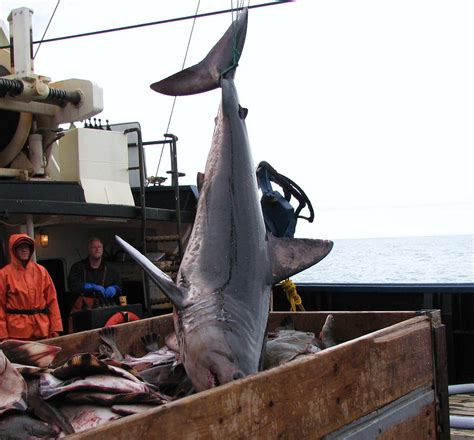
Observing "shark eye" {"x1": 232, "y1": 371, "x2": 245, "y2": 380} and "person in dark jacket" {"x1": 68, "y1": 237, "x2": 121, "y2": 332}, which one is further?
"person in dark jacket" {"x1": 68, "y1": 237, "x2": 121, "y2": 332}

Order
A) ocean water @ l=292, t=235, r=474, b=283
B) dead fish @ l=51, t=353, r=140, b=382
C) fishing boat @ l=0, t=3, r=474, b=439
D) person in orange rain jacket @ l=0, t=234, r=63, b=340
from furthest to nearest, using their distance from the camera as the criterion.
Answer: ocean water @ l=292, t=235, r=474, b=283, person in orange rain jacket @ l=0, t=234, r=63, b=340, dead fish @ l=51, t=353, r=140, b=382, fishing boat @ l=0, t=3, r=474, b=439

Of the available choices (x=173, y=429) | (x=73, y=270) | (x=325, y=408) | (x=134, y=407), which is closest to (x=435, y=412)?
(x=325, y=408)

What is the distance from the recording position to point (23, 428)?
7.48 feet

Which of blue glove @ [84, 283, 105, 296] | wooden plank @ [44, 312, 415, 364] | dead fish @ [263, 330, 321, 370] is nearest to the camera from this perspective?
dead fish @ [263, 330, 321, 370]

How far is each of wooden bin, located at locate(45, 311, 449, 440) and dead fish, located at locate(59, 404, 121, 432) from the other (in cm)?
48

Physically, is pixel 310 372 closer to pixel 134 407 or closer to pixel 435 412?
pixel 134 407

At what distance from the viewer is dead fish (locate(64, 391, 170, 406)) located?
8.29 ft

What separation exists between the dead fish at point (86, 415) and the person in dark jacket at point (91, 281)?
14.8ft

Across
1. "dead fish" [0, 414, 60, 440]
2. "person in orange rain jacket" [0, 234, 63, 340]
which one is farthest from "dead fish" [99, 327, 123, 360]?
"person in orange rain jacket" [0, 234, 63, 340]

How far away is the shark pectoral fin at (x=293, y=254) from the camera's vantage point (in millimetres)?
3477

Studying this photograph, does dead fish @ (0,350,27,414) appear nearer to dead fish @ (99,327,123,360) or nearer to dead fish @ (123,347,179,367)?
dead fish @ (123,347,179,367)

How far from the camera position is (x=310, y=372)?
101 inches

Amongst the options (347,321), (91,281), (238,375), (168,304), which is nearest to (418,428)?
(238,375)

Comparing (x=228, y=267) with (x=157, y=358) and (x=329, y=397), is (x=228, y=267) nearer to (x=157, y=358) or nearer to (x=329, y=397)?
(x=157, y=358)
